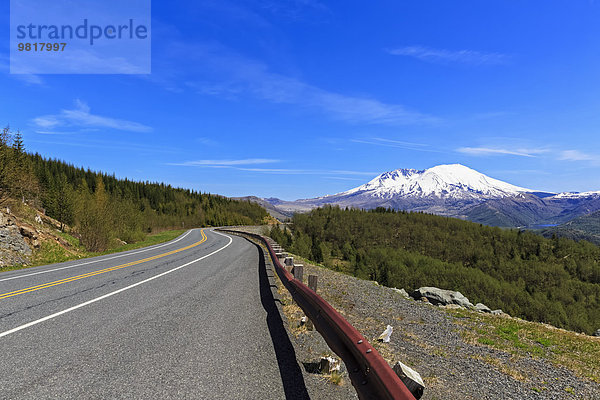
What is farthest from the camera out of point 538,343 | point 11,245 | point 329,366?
point 11,245

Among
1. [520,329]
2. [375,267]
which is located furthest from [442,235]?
[520,329]

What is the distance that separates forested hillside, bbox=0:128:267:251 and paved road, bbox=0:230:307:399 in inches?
808

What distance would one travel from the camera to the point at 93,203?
29188mm

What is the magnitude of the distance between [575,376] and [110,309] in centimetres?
866

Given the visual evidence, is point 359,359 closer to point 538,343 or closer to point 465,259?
point 538,343

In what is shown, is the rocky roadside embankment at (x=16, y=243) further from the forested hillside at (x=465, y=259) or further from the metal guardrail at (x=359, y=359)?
the forested hillside at (x=465, y=259)

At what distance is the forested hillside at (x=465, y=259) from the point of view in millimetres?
68812

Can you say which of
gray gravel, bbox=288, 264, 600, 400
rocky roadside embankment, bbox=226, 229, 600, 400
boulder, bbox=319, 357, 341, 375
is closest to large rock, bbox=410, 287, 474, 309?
rocky roadside embankment, bbox=226, 229, 600, 400

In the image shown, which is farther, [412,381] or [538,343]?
[538,343]

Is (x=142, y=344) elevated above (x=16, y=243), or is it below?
below

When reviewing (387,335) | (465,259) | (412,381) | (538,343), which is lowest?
(465,259)

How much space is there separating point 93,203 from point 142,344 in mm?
30107

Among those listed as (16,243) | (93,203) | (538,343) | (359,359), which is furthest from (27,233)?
(538,343)

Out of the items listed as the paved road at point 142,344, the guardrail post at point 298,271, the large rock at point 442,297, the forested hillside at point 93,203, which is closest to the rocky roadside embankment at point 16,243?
the forested hillside at point 93,203
